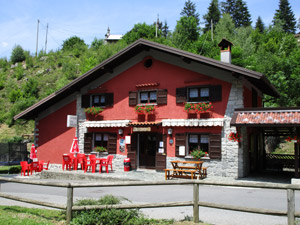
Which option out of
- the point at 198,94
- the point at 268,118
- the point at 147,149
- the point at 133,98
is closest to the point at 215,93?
the point at 198,94

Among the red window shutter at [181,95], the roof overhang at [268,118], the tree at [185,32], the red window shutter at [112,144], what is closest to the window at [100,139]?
the red window shutter at [112,144]

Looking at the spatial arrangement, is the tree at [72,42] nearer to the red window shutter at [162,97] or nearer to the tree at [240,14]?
the tree at [240,14]

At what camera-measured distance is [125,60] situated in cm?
1697

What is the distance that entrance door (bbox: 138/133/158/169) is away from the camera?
51.6 ft

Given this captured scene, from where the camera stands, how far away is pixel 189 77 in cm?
1490

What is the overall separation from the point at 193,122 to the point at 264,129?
4.69 meters

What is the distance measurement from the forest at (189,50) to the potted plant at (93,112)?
46.8ft

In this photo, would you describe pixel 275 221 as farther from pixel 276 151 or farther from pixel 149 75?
pixel 276 151

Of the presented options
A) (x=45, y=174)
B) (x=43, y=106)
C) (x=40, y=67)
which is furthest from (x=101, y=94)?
(x=40, y=67)

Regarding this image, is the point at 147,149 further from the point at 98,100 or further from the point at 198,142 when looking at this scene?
the point at 98,100

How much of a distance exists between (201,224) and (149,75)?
37.8 feet

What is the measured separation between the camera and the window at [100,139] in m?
17.1

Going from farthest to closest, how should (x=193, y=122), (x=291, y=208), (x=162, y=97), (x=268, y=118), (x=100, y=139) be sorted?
(x=100, y=139) → (x=162, y=97) → (x=193, y=122) → (x=268, y=118) → (x=291, y=208)

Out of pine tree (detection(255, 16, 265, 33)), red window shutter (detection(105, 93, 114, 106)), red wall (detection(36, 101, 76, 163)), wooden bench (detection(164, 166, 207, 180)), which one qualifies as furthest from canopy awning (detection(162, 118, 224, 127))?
pine tree (detection(255, 16, 265, 33))
